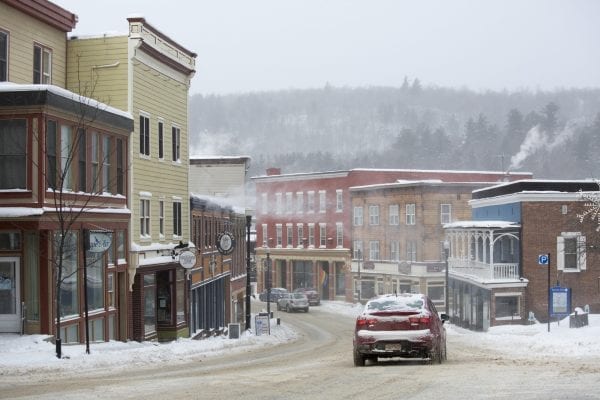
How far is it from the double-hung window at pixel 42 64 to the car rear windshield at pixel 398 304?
50.6 ft

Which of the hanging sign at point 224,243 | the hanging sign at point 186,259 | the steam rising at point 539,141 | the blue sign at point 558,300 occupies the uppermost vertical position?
the steam rising at point 539,141

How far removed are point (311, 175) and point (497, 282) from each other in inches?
1643

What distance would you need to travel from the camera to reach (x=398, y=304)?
19906 millimetres

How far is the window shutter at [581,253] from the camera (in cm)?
4909

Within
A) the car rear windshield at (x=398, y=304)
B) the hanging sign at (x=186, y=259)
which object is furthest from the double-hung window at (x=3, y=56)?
the car rear windshield at (x=398, y=304)

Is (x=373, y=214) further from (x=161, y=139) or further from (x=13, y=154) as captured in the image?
(x=13, y=154)

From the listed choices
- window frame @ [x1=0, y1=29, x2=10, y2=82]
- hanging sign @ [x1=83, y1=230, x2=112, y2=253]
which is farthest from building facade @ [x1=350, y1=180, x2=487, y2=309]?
window frame @ [x1=0, y1=29, x2=10, y2=82]

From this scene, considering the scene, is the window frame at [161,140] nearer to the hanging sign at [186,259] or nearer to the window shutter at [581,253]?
the hanging sign at [186,259]

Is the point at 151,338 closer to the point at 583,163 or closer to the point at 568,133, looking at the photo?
the point at 583,163

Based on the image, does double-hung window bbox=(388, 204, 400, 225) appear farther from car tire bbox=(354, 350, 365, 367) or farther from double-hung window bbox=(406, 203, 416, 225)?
car tire bbox=(354, 350, 365, 367)

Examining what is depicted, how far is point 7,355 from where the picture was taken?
22.3m

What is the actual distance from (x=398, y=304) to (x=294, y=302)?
52824 mm

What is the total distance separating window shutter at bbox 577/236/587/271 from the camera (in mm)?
49088

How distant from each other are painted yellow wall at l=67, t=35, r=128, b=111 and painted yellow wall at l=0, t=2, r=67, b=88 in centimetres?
40
